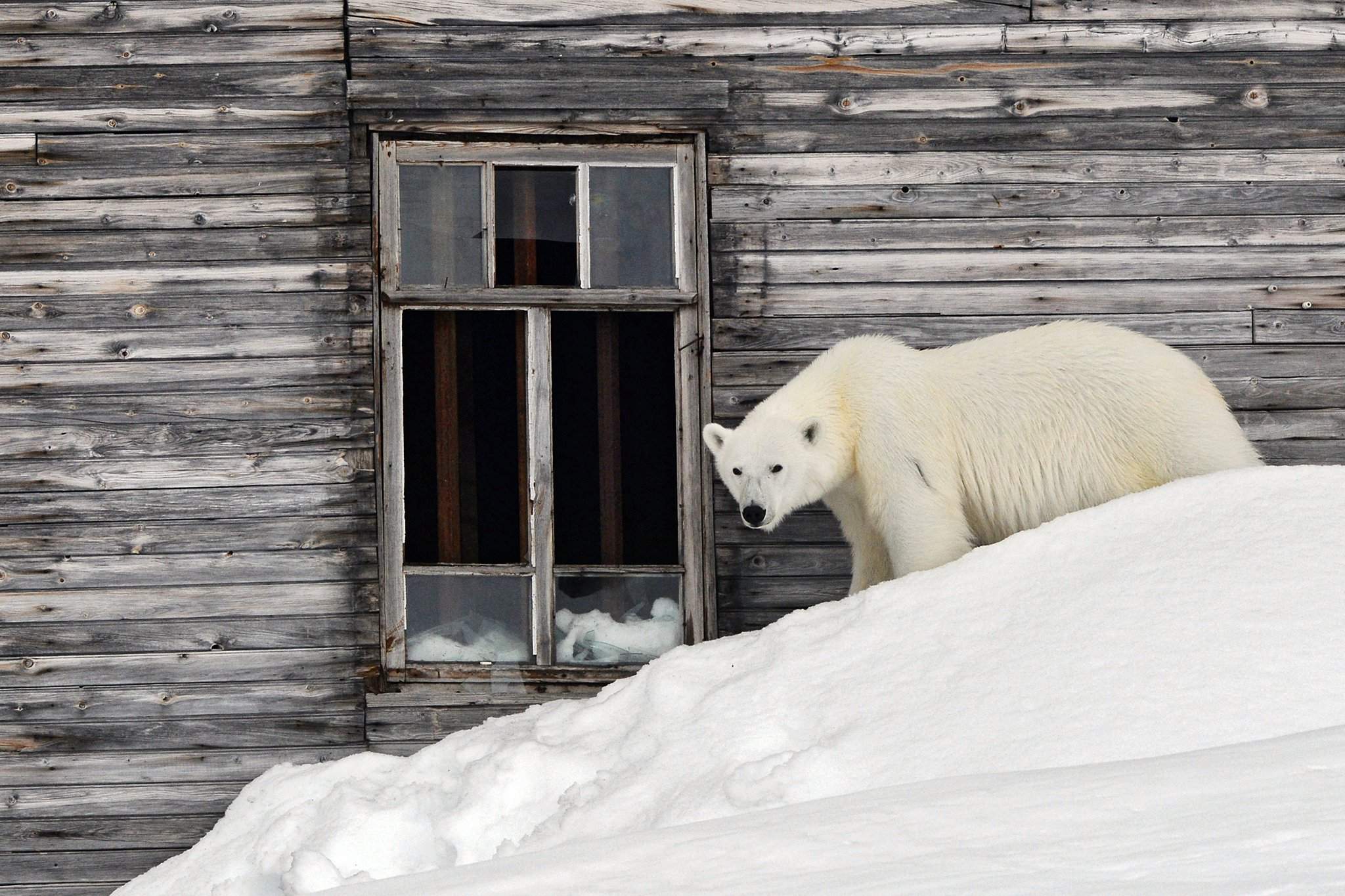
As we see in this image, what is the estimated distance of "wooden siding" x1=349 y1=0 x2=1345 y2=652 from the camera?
512cm

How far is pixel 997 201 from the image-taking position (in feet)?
17.0

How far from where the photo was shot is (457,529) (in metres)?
5.15

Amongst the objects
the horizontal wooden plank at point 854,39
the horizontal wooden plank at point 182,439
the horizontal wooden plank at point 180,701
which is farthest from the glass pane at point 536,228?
the horizontal wooden plank at point 180,701

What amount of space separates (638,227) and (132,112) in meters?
2.21

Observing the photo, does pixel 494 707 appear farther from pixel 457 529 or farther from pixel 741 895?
pixel 741 895

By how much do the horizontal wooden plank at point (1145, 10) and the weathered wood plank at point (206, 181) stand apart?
3087 millimetres

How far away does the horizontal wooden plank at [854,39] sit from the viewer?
5141 millimetres

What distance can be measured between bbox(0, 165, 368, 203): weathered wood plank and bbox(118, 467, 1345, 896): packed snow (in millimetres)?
2435

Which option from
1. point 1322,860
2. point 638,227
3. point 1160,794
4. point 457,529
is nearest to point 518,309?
point 638,227

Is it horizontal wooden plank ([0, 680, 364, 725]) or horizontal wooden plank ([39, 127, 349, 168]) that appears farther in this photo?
horizontal wooden plank ([39, 127, 349, 168])

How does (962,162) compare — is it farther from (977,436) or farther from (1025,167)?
(977,436)

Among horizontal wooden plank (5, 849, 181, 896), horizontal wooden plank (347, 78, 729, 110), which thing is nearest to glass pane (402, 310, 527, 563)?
horizontal wooden plank (347, 78, 729, 110)

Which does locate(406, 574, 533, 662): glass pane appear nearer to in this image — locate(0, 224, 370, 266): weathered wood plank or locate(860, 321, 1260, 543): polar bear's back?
locate(0, 224, 370, 266): weathered wood plank

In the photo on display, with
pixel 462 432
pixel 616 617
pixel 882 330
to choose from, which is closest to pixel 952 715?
→ pixel 616 617
